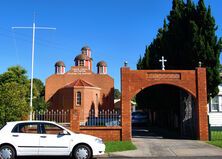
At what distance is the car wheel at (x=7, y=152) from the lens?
12.7m

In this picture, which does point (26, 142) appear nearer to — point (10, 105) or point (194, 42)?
point (10, 105)

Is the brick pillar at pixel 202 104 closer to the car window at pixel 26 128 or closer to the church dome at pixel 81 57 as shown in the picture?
the car window at pixel 26 128

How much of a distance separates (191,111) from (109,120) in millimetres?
5758

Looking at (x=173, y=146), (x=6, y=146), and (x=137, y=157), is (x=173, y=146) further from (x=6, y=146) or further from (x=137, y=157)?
(x=6, y=146)

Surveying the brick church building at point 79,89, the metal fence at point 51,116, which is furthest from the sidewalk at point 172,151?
the brick church building at point 79,89

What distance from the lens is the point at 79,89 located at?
181 feet

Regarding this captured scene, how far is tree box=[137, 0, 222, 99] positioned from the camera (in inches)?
869

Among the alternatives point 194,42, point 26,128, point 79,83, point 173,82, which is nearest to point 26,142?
point 26,128

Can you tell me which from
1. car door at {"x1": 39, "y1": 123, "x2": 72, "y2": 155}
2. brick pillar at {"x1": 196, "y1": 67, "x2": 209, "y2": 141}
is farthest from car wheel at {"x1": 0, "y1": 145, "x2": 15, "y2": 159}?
brick pillar at {"x1": 196, "y1": 67, "x2": 209, "y2": 141}

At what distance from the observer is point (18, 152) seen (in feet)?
42.1

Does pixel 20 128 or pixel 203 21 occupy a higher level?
pixel 203 21

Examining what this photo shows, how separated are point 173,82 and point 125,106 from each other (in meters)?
3.18

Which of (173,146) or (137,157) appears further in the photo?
(173,146)

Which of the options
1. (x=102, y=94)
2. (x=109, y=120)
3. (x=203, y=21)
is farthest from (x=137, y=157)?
(x=102, y=94)
